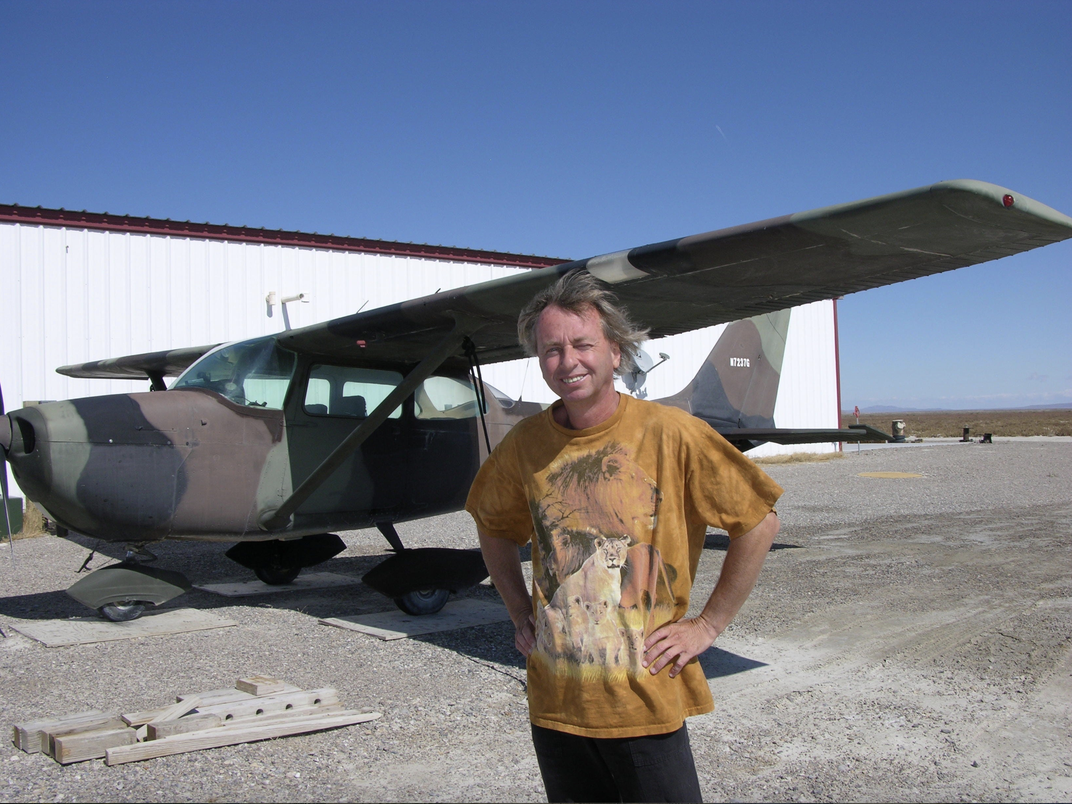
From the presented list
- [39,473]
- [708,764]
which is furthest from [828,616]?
[39,473]

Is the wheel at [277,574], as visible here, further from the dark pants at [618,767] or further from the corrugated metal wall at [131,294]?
the dark pants at [618,767]

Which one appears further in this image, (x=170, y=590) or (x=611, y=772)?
(x=170, y=590)

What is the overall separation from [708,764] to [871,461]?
23601mm

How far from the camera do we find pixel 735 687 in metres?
4.65

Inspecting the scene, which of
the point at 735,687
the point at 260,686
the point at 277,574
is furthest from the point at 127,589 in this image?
the point at 735,687

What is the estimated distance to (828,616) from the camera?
6.36 metres

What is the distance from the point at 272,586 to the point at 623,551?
23.2ft

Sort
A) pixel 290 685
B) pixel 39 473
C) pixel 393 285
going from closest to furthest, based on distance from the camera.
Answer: pixel 290 685
pixel 39 473
pixel 393 285

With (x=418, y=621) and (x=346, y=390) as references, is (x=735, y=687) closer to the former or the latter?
(x=418, y=621)

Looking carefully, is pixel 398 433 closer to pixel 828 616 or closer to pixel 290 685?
pixel 290 685

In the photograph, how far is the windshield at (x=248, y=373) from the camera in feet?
22.1

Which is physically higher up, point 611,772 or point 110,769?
point 611,772

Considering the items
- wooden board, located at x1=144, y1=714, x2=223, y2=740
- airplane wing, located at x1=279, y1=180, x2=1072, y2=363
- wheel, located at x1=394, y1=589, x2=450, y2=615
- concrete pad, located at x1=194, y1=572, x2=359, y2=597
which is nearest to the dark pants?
wooden board, located at x1=144, y1=714, x2=223, y2=740

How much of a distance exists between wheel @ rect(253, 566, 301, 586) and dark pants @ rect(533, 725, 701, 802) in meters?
6.78
